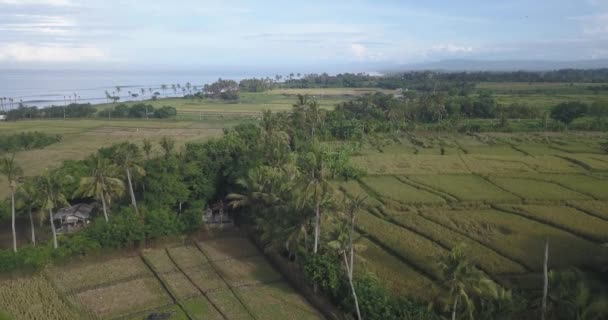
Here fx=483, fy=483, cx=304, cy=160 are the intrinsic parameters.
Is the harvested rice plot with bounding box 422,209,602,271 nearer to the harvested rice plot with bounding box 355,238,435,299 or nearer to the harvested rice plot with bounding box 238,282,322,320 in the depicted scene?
the harvested rice plot with bounding box 355,238,435,299

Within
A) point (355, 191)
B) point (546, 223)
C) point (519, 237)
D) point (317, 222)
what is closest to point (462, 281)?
point (317, 222)

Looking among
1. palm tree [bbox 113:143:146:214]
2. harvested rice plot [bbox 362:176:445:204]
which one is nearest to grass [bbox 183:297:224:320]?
palm tree [bbox 113:143:146:214]

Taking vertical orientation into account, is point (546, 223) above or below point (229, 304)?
above

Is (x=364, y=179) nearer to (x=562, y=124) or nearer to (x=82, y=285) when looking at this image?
(x=82, y=285)

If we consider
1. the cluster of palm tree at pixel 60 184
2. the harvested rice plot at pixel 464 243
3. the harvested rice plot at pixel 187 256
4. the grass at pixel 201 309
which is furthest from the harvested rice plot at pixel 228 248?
the harvested rice plot at pixel 464 243

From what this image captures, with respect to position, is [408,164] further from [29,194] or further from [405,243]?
[29,194]

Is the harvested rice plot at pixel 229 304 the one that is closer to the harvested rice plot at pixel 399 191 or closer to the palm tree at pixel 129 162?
the palm tree at pixel 129 162

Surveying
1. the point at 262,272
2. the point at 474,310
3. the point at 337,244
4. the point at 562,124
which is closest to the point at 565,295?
the point at 474,310
